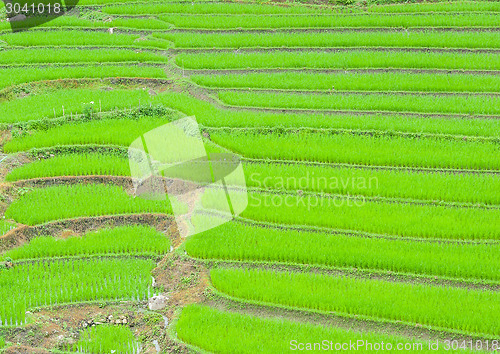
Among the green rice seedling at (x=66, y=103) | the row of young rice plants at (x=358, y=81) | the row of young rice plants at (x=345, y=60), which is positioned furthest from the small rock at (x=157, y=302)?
the row of young rice plants at (x=345, y=60)

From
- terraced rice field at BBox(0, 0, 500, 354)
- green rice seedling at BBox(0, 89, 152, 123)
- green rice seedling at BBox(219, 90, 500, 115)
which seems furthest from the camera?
green rice seedling at BBox(219, 90, 500, 115)

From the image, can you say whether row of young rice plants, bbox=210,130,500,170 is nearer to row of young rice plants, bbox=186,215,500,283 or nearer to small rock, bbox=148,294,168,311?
row of young rice plants, bbox=186,215,500,283

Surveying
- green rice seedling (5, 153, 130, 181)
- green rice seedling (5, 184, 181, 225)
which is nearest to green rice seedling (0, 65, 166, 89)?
Answer: green rice seedling (5, 153, 130, 181)

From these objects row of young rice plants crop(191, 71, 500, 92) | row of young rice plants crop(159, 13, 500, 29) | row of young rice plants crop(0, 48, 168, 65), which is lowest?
row of young rice plants crop(191, 71, 500, 92)

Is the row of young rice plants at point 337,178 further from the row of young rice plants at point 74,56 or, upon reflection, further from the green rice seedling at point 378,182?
the row of young rice plants at point 74,56

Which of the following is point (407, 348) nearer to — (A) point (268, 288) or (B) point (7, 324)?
(A) point (268, 288)

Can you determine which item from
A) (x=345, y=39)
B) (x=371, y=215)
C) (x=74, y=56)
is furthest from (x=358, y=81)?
(x=74, y=56)
